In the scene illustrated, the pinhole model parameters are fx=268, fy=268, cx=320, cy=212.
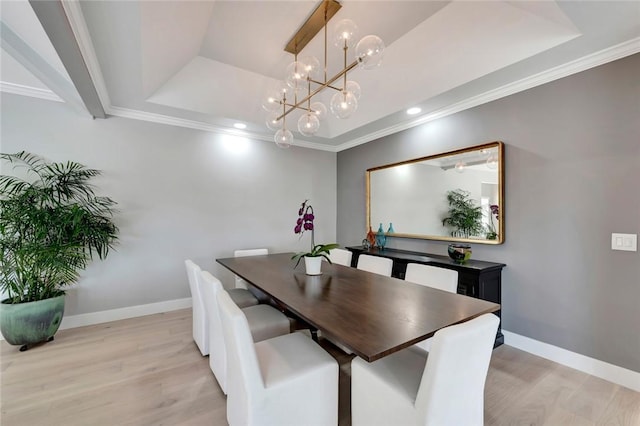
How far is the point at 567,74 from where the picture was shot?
2363 mm

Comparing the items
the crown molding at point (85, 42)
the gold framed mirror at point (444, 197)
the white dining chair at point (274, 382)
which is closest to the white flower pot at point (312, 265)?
the white dining chair at point (274, 382)

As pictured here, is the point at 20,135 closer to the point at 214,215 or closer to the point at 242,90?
the point at 214,215

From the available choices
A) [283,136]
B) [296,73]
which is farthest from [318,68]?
[283,136]

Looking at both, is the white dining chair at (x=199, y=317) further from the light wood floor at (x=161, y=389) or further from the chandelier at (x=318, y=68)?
the chandelier at (x=318, y=68)

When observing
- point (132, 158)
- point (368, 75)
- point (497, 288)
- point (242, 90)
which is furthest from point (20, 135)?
point (497, 288)

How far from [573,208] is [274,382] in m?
2.78

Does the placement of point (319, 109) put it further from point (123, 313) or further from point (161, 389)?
point (123, 313)

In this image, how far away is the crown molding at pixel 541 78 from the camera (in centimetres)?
207

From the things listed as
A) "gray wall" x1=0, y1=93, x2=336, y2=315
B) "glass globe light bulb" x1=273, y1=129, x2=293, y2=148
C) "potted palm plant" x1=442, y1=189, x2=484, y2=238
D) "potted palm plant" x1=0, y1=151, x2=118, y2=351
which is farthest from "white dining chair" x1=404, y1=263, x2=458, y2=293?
"potted palm plant" x1=0, y1=151, x2=118, y2=351

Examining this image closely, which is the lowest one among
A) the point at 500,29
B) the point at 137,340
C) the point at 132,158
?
the point at 137,340

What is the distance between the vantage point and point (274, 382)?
132 cm

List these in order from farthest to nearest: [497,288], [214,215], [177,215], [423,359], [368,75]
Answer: [214,215] < [177,215] < [368,75] < [497,288] < [423,359]

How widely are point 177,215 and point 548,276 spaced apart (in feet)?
14.0

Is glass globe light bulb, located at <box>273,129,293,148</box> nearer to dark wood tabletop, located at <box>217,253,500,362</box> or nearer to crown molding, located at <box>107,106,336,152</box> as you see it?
dark wood tabletop, located at <box>217,253,500,362</box>
